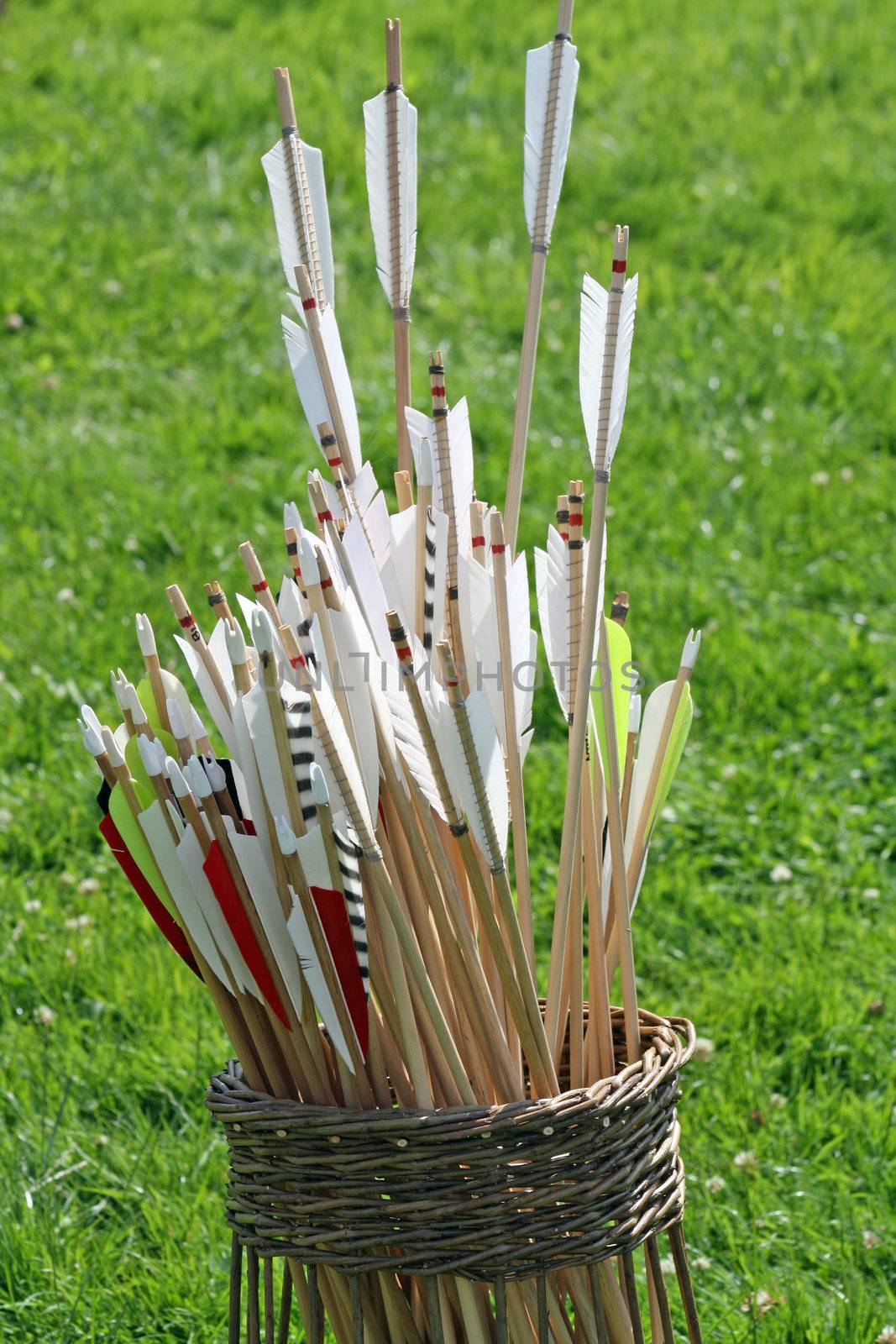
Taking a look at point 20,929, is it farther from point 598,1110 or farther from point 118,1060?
point 598,1110

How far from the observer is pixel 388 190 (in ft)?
4.54

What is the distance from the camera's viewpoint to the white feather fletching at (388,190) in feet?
4.51

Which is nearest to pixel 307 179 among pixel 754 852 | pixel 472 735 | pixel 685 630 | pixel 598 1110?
pixel 472 735

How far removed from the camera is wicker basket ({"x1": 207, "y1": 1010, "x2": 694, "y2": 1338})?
3.62 feet

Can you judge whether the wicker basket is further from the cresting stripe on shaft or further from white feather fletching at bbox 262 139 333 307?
white feather fletching at bbox 262 139 333 307

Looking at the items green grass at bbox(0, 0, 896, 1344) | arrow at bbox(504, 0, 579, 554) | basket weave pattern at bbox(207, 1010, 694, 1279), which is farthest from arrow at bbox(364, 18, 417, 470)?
green grass at bbox(0, 0, 896, 1344)

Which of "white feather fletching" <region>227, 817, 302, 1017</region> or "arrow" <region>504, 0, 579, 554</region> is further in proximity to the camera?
"arrow" <region>504, 0, 579, 554</region>

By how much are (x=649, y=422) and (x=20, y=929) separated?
2.00 meters

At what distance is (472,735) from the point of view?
1.08 metres

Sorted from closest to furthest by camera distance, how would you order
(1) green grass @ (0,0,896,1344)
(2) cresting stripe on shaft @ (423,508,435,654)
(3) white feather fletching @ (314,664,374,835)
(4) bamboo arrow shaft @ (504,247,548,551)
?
(3) white feather fletching @ (314,664,374,835) → (2) cresting stripe on shaft @ (423,508,435,654) → (4) bamboo arrow shaft @ (504,247,548,551) → (1) green grass @ (0,0,896,1344)

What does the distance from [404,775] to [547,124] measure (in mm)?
585

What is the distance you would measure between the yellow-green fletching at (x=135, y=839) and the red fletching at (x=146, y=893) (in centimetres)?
1

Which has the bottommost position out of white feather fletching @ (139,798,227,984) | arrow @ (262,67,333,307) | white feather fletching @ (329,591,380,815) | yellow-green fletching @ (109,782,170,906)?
white feather fletching @ (139,798,227,984)

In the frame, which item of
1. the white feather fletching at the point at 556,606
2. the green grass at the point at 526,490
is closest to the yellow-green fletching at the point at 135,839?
the white feather fletching at the point at 556,606
